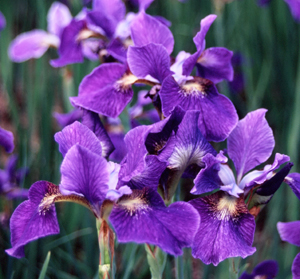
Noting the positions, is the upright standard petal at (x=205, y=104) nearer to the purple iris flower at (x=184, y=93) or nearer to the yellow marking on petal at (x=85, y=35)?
the purple iris flower at (x=184, y=93)

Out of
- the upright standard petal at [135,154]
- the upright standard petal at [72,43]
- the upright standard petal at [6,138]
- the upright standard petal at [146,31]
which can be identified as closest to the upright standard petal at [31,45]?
the upright standard petal at [72,43]

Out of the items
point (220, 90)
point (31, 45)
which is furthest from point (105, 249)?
point (220, 90)

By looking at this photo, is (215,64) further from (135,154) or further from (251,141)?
(135,154)

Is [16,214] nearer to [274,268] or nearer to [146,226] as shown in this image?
[146,226]

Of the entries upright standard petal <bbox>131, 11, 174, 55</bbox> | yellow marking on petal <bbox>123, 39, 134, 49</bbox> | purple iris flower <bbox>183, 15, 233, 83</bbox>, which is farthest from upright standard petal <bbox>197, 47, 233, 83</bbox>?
yellow marking on petal <bbox>123, 39, 134, 49</bbox>

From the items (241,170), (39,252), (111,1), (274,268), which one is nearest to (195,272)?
(39,252)

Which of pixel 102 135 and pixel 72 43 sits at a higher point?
pixel 72 43
